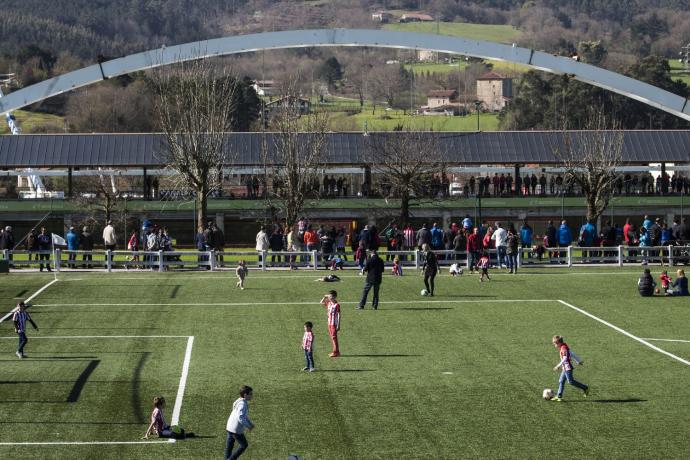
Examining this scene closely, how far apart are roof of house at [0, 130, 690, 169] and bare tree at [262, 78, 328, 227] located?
2.54 meters

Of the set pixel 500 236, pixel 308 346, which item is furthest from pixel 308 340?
pixel 500 236

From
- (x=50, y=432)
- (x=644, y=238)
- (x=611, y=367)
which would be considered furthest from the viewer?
(x=644, y=238)

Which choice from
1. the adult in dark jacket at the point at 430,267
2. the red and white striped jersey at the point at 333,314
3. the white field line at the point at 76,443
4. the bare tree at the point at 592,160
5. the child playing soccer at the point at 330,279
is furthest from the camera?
the bare tree at the point at 592,160

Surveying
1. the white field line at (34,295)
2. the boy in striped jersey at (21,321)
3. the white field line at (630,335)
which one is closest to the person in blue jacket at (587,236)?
the white field line at (630,335)

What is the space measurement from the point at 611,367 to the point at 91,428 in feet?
37.9

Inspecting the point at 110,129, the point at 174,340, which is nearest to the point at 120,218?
the point at 174,340

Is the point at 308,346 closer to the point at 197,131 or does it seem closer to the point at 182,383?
the point at 182,383

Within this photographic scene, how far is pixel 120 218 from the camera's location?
6216 centimetres

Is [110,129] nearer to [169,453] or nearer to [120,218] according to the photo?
[120,218]

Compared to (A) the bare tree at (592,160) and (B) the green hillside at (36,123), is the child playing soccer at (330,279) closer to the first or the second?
(A) the bare tree at (592,160)

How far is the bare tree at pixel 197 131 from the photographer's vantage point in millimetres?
53812

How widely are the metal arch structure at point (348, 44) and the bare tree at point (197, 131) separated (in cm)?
182

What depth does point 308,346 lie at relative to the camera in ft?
87.6

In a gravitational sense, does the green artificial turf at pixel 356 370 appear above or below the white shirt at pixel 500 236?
below
